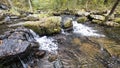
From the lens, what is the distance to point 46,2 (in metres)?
29.5

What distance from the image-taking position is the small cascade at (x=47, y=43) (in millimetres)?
9002

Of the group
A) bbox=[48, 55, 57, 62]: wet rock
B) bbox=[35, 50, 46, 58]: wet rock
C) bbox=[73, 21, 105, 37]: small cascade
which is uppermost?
bbox=[35, 50, 46, 58]: wet rock

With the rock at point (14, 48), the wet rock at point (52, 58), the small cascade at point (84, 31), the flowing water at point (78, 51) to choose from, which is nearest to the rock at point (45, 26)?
the flowing water at point (78, 51)

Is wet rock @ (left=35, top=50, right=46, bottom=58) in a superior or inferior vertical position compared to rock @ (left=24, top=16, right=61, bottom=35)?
inferior

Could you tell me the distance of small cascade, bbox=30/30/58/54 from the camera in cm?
900

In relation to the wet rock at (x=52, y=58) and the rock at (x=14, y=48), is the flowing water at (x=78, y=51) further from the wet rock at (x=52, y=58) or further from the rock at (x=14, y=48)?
the rock at (x=14, y=48)

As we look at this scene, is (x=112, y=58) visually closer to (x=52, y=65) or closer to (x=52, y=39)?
(x=52, y=65)

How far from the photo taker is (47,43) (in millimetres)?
9898

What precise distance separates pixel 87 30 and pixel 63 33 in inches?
103

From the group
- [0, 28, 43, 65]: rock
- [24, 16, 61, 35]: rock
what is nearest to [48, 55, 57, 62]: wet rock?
[0, 28, 43, 65]: rock

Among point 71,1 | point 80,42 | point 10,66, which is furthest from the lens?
point 71,1

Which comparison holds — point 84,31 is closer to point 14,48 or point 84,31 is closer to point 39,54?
point 39,54

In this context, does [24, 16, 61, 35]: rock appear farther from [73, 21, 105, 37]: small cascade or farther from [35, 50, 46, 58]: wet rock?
[35, 50, 46, 58]: wet rock

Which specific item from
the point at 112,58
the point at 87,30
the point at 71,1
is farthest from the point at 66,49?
the point at 71,1
